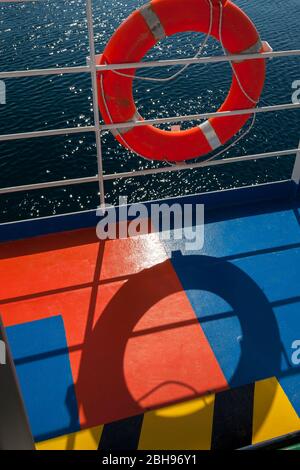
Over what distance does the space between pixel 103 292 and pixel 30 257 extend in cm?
61

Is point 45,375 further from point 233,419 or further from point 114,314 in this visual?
point 233,419

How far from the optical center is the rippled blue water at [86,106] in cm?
687

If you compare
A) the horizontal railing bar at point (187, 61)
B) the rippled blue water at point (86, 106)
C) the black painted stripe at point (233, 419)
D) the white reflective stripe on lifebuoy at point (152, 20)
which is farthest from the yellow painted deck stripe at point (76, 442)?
the rippled blue water at point (86, 106)

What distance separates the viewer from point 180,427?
212 cm

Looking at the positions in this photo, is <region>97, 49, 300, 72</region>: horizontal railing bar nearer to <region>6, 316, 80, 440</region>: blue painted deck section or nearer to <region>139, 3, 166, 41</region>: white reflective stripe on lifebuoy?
<region>139, 3, 166, 41</region>: white reflective stripe on lifebuoy

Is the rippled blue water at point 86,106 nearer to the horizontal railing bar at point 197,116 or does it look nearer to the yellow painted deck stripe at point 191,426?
the horizontal railing bar at point 197,116

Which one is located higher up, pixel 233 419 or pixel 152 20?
pixel 152 20

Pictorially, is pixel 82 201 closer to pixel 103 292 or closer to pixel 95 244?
pixel 95 244

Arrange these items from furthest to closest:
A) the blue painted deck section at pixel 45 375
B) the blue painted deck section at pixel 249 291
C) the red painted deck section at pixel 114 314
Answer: the blue painted deck section at pixel 249 291, the red painted deck section at pixel 114 314, the blue painted deck section at pixel 45 375

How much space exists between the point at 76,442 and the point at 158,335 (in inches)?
29.0

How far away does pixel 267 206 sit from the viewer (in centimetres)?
349

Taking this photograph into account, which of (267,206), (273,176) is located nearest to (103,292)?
(267,206)

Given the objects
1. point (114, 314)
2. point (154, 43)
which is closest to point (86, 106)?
point (154, 43)

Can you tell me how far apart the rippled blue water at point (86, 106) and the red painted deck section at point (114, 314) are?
349 centimetres
